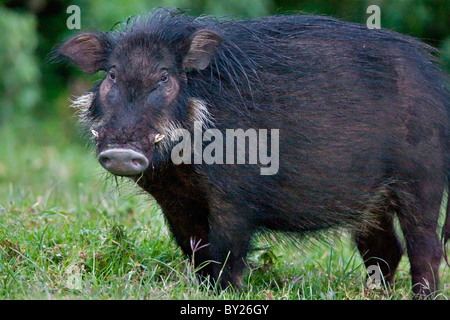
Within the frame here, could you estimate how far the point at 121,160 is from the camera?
13.8ft

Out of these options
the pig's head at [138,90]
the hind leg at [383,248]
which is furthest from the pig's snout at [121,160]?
the hind leg at [383,248]

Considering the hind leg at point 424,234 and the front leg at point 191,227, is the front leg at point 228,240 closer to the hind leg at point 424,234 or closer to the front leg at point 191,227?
the front leg at point 191,227

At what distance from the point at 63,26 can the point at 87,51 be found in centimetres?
771

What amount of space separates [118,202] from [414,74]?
2495 millimetres

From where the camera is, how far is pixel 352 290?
5012 mm

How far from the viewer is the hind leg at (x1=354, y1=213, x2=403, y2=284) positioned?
5766 millimetres

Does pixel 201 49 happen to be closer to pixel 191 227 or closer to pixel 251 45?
pixel 251 45

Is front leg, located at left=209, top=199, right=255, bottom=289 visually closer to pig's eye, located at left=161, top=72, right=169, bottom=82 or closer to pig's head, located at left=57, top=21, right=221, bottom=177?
pig's head, located at left=57, top=21, right=221, bottom=177

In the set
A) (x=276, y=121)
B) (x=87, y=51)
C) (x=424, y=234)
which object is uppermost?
(x=87, y=51)

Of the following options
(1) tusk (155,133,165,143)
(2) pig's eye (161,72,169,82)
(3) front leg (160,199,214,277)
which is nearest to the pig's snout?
(1) tusk (155,133,165,143)

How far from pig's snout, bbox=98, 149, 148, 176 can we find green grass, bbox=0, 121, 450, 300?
0.64m

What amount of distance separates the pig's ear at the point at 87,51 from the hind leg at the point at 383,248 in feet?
7.33

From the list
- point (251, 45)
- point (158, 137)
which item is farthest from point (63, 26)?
point (158, 137)

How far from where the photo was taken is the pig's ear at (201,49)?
4723mm
